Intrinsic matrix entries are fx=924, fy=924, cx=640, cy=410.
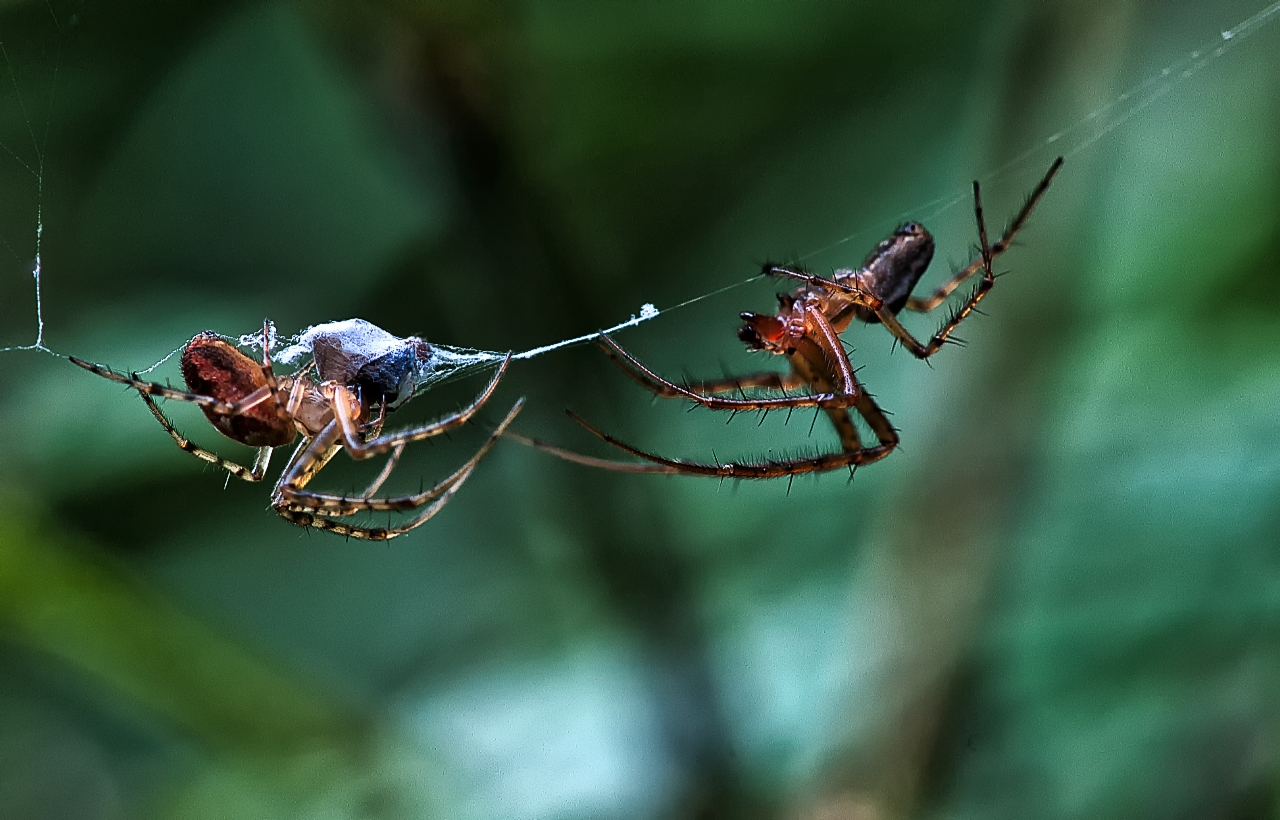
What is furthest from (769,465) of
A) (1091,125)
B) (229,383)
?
(1091,125)

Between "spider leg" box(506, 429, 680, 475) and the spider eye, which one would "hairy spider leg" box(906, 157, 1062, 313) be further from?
"spider leg" box(506, 429, 680, 475)

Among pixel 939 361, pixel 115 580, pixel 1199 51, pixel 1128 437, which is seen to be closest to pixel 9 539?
pixel 115 580

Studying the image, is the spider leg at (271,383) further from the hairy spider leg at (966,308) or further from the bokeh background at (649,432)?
the hairy spider leg at (966,308)

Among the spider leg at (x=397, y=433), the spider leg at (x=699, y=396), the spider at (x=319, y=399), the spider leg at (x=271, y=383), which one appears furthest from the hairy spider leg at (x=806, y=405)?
the spider leg at (x=271, y=383)

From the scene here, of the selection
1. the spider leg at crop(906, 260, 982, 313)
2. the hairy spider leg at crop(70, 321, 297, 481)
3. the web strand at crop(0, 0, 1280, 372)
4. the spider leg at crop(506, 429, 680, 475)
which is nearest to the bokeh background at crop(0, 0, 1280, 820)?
the web strand at crop(0, 0, 1280, 372)

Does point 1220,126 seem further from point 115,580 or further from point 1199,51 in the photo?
point 115,580

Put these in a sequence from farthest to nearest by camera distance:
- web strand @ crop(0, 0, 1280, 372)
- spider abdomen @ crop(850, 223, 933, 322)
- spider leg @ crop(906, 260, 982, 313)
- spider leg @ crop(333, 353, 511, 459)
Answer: web strand @ crop(0, 0, 1280, 372)
spider leg @ crop(906, 260, 982, 313)
spider abdomen @ crop(850, 223, 933, 322)
spider leg @ crop(333, 353, 511, 459)
